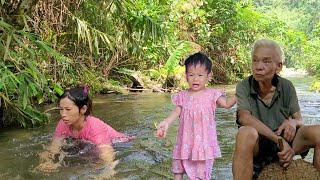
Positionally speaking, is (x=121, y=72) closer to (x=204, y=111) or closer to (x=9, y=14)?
(x=9, y=14)

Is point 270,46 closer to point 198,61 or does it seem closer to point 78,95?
point 198,61

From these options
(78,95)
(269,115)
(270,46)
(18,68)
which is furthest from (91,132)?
(270,46)

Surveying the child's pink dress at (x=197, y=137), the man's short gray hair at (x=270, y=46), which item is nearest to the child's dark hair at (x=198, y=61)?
the child's pink dress at (x=197, y=137)

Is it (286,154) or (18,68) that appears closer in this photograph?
(286,154)

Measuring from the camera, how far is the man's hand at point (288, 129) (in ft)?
9.55

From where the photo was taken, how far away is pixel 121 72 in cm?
1359

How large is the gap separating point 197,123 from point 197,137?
0.10 metres

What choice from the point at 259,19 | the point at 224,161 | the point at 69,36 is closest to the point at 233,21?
the point at 259,19

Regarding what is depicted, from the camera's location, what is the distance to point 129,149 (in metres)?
4.79

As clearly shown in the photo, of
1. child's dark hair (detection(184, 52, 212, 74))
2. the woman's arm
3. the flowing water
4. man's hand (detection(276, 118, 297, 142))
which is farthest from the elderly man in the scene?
A: the woman's arm

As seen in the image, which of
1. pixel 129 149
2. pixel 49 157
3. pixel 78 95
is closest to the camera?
pixel 78 95

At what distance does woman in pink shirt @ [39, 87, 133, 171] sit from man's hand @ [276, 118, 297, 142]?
1.81 m

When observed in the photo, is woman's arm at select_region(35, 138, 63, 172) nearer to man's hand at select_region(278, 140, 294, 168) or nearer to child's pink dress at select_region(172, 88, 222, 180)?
child's pink dress at select_region(172, 88, 222, 180)

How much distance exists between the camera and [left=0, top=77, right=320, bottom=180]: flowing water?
3.79 m
